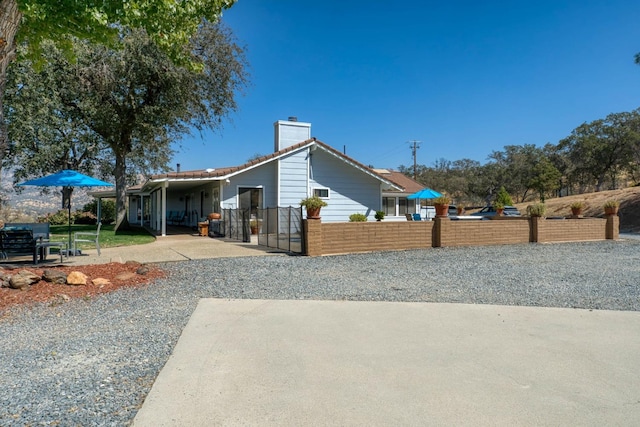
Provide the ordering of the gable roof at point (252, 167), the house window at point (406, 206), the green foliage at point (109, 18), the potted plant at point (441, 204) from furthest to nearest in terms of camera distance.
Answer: the house window at point (406, 206) → the gable roof at point (252, 167) → the potted plant at point (441, 204) → the green foliage at point (109, 18)

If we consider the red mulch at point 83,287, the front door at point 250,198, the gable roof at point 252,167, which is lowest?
the red mulch at point 83,287

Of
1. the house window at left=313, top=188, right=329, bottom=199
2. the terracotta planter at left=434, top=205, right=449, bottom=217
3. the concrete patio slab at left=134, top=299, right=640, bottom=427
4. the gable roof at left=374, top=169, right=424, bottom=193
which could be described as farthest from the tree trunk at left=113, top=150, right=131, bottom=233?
the concrete patio slab at left=134, top=299, right=640, bottom=427

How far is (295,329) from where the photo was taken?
4.77m

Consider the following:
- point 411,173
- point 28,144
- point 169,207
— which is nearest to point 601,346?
point 28,144

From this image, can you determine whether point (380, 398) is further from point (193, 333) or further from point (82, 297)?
point (82, 297)

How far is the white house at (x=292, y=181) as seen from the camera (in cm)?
1825

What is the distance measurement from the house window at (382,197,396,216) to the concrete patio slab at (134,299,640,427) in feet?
69.1

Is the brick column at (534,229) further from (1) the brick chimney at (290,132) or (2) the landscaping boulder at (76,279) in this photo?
(2) the landscaping boulder at (76,279)

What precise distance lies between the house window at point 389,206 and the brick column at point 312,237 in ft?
51.3

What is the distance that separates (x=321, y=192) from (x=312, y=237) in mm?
8582

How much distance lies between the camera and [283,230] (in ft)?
40.9

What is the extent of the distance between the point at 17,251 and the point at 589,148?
53.0 m

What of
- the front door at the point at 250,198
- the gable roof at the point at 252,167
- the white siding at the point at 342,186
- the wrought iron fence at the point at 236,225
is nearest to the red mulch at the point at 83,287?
the wrought iron fence at the point at 236,225

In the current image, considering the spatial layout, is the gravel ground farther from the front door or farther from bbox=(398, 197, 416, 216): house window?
Answer: bbox=(398, 197, 416, 216): house window
